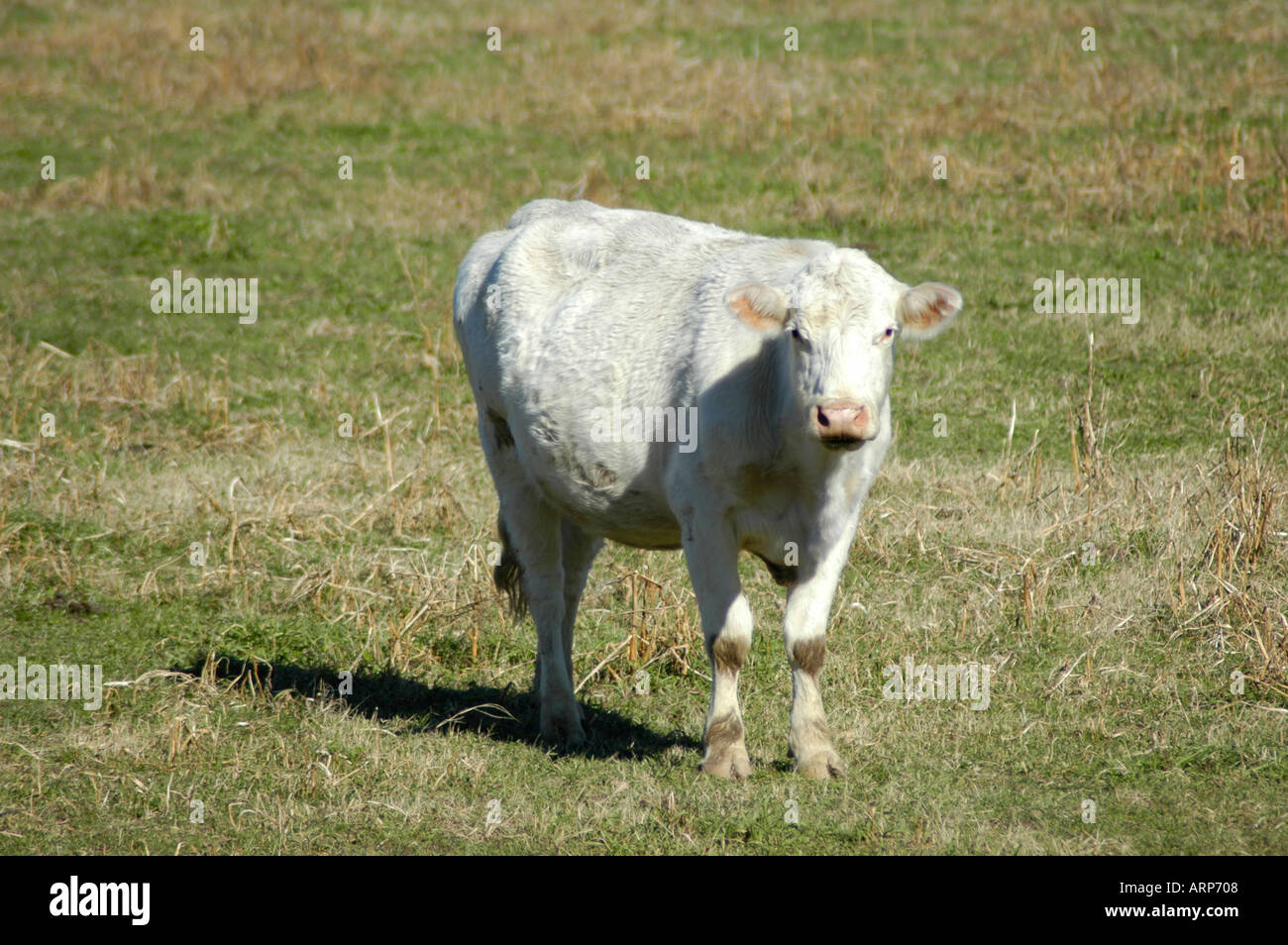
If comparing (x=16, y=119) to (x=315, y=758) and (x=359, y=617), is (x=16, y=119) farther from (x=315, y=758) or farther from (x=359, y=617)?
(x=315, y=758)

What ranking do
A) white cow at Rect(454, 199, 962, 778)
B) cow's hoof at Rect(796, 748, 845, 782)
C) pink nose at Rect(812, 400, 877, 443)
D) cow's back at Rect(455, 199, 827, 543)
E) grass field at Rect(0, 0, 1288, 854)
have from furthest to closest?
cow's back at Rect(455, 199, 827, 543) < grass field at Rect(0, 0, 1288, 854) < cow's hoof at Rect(796, 748, 845, 782) < white cow at Rect(454, 199, 962, 778) < pink nose at Rect(812, 400, 877, 443)

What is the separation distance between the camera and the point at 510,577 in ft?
25.2

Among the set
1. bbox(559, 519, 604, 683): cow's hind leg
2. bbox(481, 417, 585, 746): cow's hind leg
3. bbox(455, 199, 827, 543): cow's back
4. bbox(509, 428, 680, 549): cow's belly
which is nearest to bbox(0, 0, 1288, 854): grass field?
bbox(481, 417, 585, 746): cow's hind leg

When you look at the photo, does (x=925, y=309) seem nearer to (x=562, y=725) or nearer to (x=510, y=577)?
(x=562, y=725)

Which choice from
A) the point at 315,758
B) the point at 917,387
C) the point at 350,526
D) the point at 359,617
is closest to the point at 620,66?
the point at 917,387

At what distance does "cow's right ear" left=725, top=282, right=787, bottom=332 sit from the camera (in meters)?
5.80

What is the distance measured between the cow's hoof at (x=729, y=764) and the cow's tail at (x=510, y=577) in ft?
5.78

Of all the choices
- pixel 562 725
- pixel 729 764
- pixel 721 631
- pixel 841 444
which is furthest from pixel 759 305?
pixel 562 725

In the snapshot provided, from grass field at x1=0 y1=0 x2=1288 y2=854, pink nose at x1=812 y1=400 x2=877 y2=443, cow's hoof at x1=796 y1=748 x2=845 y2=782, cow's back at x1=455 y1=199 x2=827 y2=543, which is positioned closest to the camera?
pink nose at x1=812 y1=400 x2=877 y2=443

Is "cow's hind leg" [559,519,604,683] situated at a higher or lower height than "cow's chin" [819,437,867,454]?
lower

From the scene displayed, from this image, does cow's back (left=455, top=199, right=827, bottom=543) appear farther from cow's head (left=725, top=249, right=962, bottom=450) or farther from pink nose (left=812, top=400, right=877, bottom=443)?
pink nose (left=812, top=400, right=877, bottom=443)

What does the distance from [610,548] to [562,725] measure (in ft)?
9.94

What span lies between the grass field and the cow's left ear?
1984 millimetres

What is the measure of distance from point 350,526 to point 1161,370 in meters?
7.13
